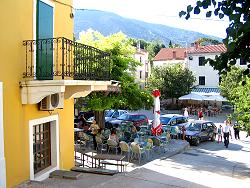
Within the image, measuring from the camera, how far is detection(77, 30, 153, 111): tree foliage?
23.2 metres

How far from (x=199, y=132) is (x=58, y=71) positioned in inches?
587

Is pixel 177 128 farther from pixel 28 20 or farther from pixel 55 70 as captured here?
pixel 28 20

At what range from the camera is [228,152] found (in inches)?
822

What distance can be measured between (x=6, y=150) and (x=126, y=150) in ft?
28.4

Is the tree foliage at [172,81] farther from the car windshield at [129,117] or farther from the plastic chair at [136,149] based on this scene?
the plastic chair at [136,149]

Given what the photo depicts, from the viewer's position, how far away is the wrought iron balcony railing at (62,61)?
9.63 meters

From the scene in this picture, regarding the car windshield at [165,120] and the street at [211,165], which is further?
Result: the car windshield at [165,120]

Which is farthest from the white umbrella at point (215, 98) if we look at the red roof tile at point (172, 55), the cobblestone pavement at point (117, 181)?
the cobblestone pavement at point (117, 181)

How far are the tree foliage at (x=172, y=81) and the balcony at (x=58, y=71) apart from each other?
31657mm

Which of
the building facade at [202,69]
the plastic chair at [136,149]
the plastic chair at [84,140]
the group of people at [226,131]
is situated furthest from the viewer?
the building facade at [202,69]

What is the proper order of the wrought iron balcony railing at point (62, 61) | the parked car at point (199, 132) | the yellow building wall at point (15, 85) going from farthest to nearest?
1. the parked car at point (199, 132)
2. the wrought iron balcony railing at point (62, 61)
3. the yellow building wall at point (15, 85)

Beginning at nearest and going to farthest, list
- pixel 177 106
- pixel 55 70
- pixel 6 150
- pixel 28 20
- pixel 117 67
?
pixel 6 150 < pixel 28 20 < pixel 55 70 < pixel 117 67 < pixel 177 106

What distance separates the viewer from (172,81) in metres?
43.7

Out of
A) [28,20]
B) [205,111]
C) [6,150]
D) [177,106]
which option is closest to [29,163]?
[6,150]
